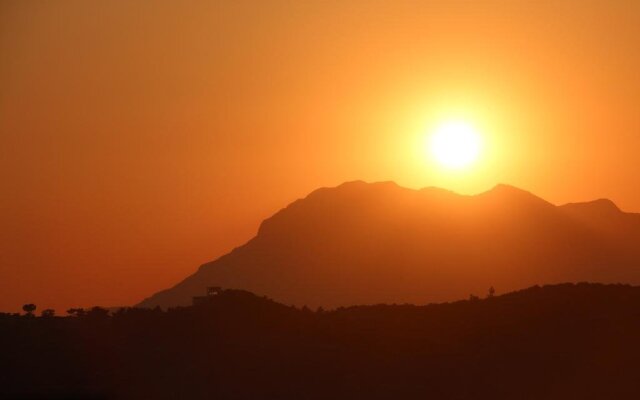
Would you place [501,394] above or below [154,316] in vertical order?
below

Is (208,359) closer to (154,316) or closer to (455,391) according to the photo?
(154,316)

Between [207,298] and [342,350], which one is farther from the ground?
[207,298]

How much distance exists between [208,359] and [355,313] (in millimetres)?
7954

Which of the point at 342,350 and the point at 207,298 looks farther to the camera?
the point at 207,298

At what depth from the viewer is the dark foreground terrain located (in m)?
48.4

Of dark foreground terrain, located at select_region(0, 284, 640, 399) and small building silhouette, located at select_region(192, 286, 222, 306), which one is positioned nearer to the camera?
dark foreground terrain, located at select_region(0, 284, 640, 399)

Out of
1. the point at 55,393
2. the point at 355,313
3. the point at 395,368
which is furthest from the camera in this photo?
the point at 355,313

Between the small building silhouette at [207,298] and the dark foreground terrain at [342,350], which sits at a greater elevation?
the small building silhouette at [207,298]

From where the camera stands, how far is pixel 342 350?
2020 inches

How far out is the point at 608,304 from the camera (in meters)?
52.6

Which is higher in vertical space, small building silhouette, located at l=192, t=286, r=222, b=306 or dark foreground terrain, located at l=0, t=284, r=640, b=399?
small building silhouette, located at l=192, t=286, r=222, b=306

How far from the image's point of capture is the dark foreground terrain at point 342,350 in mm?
48375

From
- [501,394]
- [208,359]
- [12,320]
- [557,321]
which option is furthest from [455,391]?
[12,320]

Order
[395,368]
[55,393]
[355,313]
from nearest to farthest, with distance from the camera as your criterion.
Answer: [55,393] < [395,368] < [355,313]
